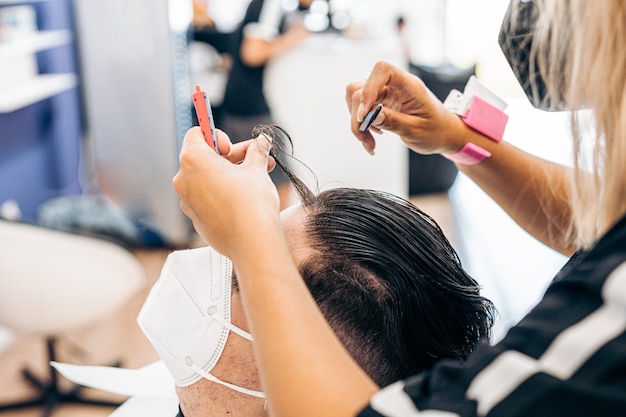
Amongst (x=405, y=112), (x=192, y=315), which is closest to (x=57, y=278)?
(x=192, y=315)

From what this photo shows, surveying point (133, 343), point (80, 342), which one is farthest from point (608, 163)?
point (80, 342)

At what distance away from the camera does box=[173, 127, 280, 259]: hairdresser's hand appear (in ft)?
2.22

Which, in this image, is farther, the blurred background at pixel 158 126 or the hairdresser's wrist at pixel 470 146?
the blurred background at pixel 158 126

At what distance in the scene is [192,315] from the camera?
101 cm

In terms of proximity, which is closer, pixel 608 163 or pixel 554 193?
pixel 608 163

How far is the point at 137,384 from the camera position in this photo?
121 centimetres

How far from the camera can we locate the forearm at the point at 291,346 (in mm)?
607

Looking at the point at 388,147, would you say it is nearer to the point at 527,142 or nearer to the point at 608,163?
the point at 527,142

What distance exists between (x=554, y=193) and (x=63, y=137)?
137 inches

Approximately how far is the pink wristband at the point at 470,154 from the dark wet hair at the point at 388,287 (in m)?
0.19

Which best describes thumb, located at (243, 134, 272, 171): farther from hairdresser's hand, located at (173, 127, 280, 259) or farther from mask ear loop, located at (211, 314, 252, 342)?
mask ear loop, located at (211, 314, 252, 342)

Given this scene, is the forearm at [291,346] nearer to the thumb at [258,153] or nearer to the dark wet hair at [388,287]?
the thumb at [258,153]

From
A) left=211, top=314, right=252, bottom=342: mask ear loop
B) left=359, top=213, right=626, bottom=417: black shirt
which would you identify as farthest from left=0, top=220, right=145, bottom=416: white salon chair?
left=359, top=213, right=626, bottom=417: black shirt

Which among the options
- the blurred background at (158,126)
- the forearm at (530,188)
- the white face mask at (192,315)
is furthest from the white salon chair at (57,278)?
the forearm at (530,188)
